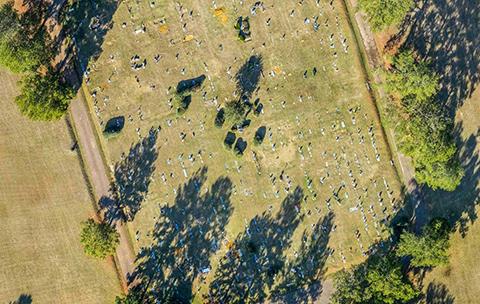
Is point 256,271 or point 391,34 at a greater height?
point 391,34

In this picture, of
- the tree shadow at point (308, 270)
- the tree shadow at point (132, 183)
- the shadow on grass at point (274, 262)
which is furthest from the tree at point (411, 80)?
the tree shadow at point (132, 183)

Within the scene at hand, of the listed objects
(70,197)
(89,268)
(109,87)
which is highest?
(109,87)

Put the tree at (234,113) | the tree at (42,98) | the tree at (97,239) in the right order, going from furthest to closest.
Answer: the tree at (234,113) → the tree at (97,239) → the tree at (42,98)

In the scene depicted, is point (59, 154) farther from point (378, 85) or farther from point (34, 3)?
point (378, 85)

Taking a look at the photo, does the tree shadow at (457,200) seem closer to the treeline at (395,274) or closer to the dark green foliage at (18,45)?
the treeline at (395,274)

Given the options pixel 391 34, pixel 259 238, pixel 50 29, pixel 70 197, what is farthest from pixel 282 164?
pixel 50 29

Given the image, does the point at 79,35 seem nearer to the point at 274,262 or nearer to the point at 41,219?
the point at 41,219
